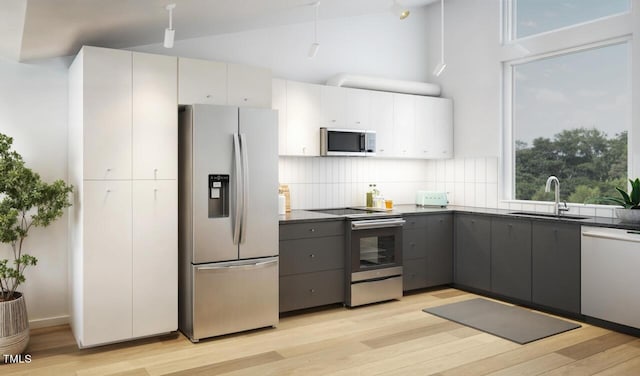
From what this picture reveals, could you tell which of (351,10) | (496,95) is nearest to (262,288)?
(351,10)

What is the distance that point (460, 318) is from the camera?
450 centimetres

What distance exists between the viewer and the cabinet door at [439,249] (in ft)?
18.0

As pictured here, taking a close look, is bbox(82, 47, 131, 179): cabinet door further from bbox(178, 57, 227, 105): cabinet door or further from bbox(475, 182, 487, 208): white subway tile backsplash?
bbox(475, 182, 487, 208): white subway tile backsplash

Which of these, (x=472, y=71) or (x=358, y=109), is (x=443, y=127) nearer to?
(x=472, y=71)

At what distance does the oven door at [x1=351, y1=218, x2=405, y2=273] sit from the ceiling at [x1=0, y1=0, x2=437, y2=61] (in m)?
2.14

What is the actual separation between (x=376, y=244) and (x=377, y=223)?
234mm

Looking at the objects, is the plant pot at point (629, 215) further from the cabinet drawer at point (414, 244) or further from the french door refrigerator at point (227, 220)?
the french door refrigerator at point (227, 220)

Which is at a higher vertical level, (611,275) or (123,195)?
(123,195)

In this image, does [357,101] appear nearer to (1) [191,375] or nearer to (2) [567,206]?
(2) [567,206]

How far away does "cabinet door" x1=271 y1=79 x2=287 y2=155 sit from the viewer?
195 inches

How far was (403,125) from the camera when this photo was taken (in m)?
5.88

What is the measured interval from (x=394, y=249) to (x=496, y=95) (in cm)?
223

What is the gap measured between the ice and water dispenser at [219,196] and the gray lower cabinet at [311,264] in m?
0.64

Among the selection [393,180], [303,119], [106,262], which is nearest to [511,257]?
[393,180]
